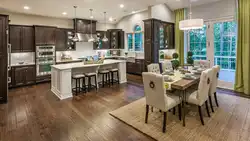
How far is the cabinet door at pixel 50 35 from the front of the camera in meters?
6.52

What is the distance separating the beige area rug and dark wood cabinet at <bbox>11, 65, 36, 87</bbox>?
462cm

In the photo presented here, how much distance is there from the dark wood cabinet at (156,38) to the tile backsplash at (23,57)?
507 cm

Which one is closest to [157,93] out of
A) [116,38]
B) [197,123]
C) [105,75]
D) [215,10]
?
[197,123]

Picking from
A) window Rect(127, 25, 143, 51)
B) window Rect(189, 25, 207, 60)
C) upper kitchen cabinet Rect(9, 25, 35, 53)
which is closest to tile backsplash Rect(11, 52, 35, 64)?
upper kitchen cabinet Rect(9, 25, 35, 53)

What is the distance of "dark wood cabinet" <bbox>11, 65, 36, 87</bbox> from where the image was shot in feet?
19.2

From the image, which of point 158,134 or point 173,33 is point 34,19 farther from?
point 158,134

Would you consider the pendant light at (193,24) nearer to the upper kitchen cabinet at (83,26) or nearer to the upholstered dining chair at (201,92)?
the upholstered dining chair at (201,92)

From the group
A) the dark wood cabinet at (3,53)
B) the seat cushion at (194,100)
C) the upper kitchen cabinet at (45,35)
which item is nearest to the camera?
the seat cushion at (194,100)

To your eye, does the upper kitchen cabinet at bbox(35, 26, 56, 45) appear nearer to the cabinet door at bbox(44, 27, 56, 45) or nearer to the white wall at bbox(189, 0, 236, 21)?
the cabinet door at bbox(44, 27, 56, 45)

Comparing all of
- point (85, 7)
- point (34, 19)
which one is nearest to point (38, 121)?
point (85, 7)

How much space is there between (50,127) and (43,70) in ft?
14.4

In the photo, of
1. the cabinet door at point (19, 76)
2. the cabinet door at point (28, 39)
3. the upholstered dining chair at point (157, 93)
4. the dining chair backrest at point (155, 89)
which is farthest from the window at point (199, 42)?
the cabinet door at point (19, 76)

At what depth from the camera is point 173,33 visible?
7.00 metres

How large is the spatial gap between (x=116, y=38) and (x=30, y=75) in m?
4.82
